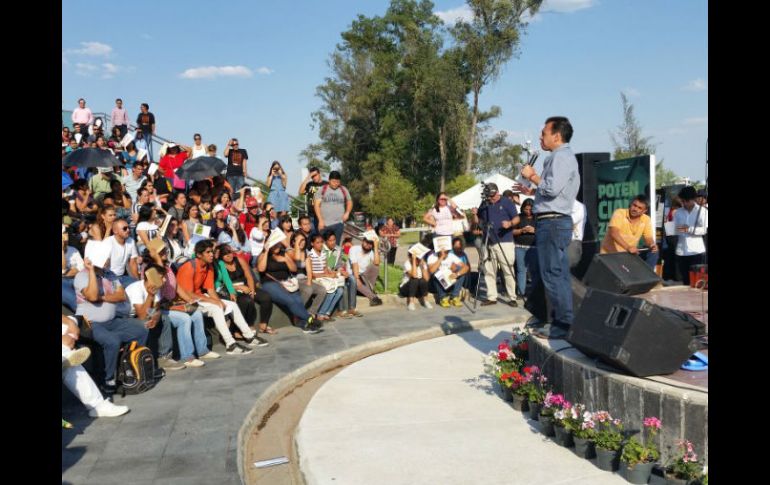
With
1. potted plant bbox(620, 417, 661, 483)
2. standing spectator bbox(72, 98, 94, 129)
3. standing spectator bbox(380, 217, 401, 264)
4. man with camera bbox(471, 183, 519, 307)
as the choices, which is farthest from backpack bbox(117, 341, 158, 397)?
standing spectator bbox(72, 98, 94, 129)

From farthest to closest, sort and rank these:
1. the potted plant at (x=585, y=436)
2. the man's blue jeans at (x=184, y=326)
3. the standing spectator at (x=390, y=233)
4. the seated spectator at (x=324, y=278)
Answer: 1. the standing spectator at (x=390, y=233)
2. the seated spectator at (x=324, y=278)
3. the man's blue jeans at (x=184, y=326)
4. the potted plant at (x=585, y=436)

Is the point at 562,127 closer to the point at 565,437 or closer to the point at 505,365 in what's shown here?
the point at 505,365

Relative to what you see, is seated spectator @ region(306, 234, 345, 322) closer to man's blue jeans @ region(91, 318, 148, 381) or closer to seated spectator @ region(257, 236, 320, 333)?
seated spectator @ region(257, 236, 320, 333)

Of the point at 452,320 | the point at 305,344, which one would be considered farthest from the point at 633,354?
the point at 452,320

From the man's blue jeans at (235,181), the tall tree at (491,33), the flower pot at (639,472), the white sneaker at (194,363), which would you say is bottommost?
the flower pot at (639,472)

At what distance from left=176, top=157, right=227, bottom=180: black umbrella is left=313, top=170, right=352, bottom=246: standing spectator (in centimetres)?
288

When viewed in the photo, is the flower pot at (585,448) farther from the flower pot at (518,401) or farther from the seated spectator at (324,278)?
the seated spectator at (324,278)

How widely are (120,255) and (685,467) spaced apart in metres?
6.17

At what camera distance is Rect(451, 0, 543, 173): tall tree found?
39188 mm

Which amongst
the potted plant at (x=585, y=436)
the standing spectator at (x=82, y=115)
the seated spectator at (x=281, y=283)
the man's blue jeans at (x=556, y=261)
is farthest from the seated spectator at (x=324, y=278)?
the standing spectator at (x=82, y=115)

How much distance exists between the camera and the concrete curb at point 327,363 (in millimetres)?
5821

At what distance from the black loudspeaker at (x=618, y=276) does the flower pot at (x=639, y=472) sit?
119 inches

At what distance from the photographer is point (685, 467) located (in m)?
4.27

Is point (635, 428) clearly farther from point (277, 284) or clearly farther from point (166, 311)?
point (277, 284)
